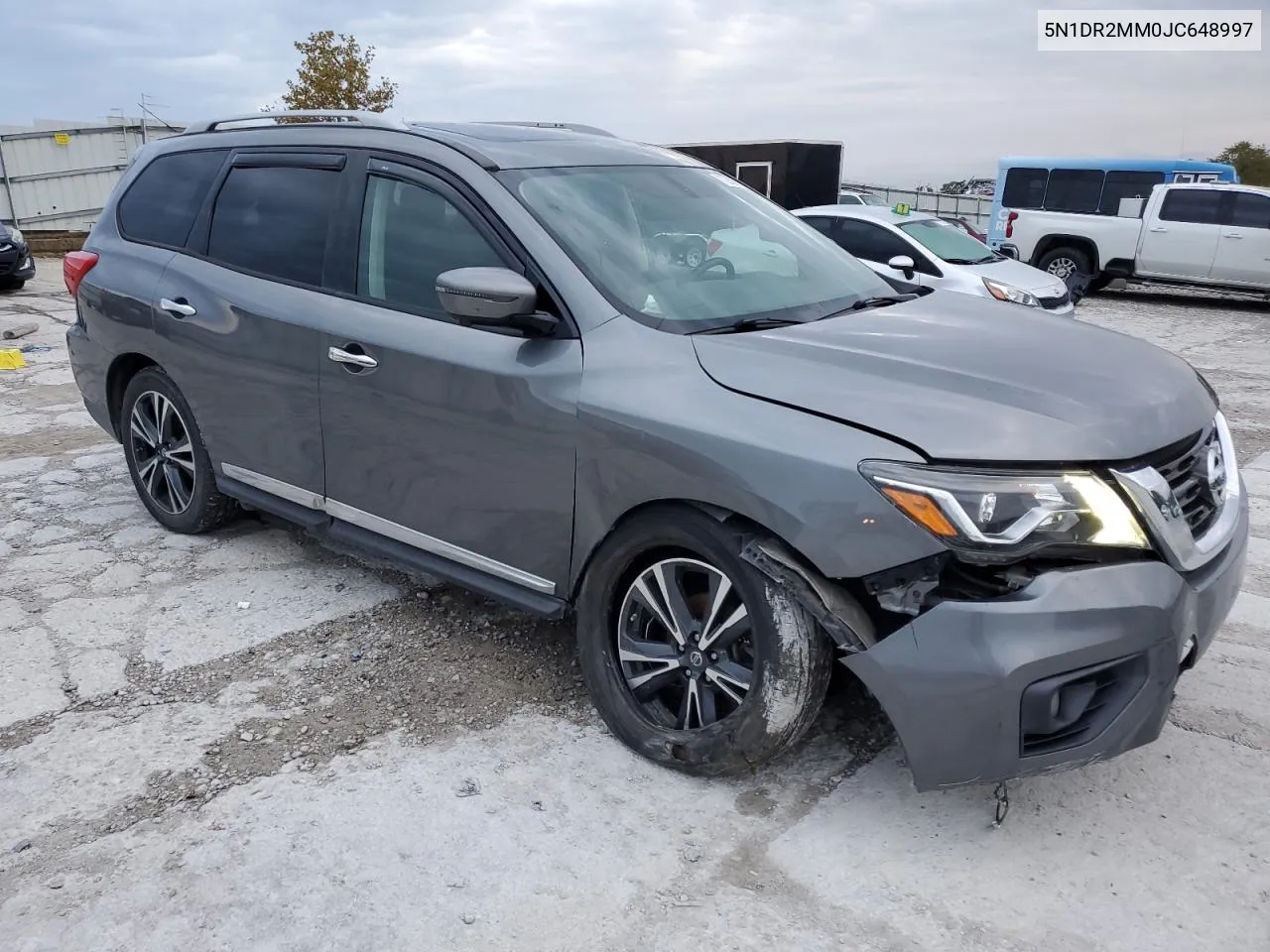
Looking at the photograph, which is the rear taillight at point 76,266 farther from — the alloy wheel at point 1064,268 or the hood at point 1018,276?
the alloy wheel at point 1064,268

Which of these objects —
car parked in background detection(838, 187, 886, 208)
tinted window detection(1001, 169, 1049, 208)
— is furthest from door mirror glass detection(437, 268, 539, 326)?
car parked in background detection(838, 187, 886, 208)

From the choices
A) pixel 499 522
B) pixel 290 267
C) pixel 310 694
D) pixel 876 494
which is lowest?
pixel 310 694

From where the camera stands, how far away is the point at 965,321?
3.22 m

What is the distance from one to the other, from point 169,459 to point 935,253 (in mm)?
7878

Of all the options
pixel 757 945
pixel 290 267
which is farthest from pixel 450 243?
pixel 757 945

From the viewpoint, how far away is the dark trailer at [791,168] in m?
20.1

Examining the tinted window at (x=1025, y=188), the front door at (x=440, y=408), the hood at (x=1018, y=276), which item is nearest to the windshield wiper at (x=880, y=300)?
the front door at (x=440, y=408)

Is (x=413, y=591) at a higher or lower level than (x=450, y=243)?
→ lower

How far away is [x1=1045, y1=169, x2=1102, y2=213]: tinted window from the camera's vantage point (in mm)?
17375

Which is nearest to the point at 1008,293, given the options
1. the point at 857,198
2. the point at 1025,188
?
the point at 1025,188

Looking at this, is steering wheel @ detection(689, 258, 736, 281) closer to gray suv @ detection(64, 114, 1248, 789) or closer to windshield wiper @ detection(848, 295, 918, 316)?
gray suv @ detection(64, 114, 1248, 789)

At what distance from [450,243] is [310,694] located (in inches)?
61.0

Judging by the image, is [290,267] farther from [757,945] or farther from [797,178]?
[797,178]

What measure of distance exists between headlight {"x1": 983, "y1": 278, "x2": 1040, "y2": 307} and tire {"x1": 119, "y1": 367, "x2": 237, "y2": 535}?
7.40 metres
